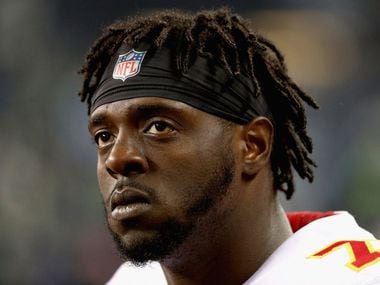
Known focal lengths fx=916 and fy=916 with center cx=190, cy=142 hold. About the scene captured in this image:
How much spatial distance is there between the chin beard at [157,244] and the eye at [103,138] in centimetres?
27

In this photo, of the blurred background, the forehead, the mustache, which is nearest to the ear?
the forehead

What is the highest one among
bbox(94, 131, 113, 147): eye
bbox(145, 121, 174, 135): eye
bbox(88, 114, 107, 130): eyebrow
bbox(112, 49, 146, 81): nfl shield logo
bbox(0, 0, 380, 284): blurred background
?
bbox(112, 49, 146, 81): nfl shield logo

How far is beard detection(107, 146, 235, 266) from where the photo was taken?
246 centimetres

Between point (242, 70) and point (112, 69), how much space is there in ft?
1.23

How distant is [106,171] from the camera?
2.54 meters

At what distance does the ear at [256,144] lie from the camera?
2.61 m

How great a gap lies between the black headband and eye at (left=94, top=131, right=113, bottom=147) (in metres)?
0.09

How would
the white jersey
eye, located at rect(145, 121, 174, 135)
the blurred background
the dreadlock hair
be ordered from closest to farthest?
the white jersey < eye, located at rect(145, 121, 174, 135) < the dreadlock hair < the blurred background

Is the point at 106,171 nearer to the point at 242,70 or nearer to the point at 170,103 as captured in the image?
the point at 170,103

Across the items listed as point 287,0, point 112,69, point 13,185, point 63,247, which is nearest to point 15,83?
point 13,185

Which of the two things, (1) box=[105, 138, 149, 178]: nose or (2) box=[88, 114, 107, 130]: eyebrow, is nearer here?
Answer: (1) box=[105, 138, 149, 178]: nose

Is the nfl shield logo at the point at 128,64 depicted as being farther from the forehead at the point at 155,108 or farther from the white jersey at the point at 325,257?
the white jersey at the point at 325,257

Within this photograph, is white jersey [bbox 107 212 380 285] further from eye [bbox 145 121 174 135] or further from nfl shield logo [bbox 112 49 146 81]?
nfl shield logo [bbox 112 49 146 81]

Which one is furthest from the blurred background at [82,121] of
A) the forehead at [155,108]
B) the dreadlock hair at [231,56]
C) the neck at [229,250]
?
the forehead at [155,108]
